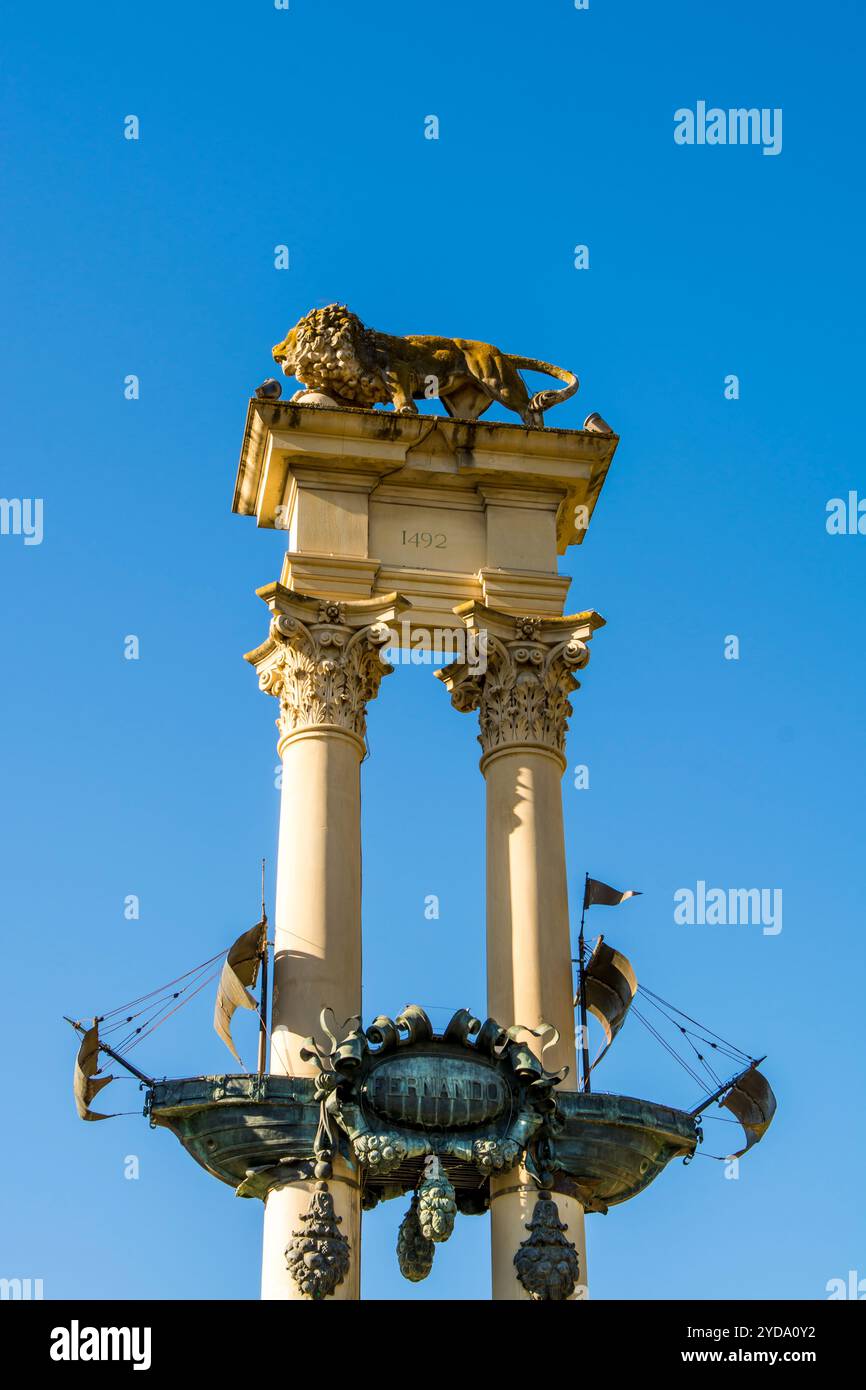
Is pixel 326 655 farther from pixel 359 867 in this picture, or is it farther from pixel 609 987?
pixel 609 987

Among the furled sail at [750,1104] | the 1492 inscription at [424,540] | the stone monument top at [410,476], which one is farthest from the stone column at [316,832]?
the furled sail at [750,1104]

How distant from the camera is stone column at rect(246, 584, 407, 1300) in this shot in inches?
1124

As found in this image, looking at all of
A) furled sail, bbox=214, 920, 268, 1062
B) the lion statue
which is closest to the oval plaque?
furled sail, bbox=214, 920, 268, 1062

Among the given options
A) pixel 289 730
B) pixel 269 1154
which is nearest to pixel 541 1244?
pixel 269 1154

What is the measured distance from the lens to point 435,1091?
28.8m

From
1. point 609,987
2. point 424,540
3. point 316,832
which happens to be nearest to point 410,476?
point 424,540

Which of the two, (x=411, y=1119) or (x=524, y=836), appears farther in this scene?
(x=524, y=836)

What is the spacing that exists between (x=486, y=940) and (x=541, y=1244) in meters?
4.38

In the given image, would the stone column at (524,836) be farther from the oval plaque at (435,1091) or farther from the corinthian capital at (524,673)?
the oval plaque at (435,1091)

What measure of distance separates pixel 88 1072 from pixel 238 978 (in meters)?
2.21

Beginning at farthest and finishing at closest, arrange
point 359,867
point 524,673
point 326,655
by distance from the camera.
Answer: point 524,673, point 326,655, point 359,867

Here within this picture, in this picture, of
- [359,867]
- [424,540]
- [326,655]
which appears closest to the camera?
[359,867]
